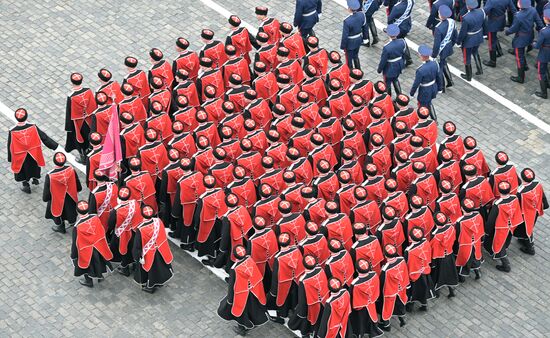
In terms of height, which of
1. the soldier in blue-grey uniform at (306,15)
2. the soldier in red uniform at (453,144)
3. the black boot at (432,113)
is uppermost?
the soldier in red uniform at (453,144)

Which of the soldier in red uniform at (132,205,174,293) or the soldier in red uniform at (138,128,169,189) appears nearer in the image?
the soldier in red uniform at (132,205,174,293)

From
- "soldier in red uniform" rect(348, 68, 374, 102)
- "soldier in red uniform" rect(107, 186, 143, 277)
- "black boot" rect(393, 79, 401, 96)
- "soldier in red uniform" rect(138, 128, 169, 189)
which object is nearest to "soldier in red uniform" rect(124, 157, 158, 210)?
"soldier in red uniform" rect(107, 186, 143, 277)

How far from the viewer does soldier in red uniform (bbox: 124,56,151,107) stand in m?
25.5

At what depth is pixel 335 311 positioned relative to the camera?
70.2 ft

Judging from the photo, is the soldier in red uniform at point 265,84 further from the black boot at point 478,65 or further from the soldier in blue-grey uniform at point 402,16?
the black boot at point 478,65

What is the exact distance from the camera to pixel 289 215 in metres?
22.7

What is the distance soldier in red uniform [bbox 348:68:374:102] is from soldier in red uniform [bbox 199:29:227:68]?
8.38ft

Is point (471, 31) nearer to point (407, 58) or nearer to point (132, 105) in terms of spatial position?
point (407, 58)

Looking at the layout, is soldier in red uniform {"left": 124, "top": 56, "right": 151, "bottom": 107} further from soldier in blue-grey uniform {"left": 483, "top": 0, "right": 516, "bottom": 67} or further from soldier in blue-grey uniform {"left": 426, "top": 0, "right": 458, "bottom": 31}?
soldier in blue-grey uniform {"left": 483, "top": 0, "right": 516, "bottom": 67}

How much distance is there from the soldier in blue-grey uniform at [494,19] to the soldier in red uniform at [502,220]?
18.5 ft

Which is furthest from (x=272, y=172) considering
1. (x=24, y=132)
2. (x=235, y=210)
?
(x=24, y=132)

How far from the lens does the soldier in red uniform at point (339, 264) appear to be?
21.8 metres

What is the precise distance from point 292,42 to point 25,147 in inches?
225

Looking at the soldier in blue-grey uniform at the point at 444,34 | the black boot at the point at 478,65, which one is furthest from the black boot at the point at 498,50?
the soldier in blue-grey uniform at the point at 444,34
